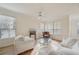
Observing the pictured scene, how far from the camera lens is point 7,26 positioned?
1.85 metres

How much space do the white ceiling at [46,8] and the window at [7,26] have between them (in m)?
0.19

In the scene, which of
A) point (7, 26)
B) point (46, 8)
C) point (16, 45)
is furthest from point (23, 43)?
point (46, 8)

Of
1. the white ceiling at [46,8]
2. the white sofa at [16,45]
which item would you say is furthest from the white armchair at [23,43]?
the white ceiling at [46,8]

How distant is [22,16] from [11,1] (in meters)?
0.31

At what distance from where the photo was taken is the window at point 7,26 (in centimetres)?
183

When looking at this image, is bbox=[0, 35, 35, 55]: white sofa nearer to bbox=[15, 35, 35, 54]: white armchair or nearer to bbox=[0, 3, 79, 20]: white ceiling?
bbox=[15, 35, 35, 54]: white armchair

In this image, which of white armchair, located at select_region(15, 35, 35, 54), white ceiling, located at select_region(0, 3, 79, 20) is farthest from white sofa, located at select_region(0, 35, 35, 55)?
white ceiling, located at select_region(0, 3, 79, 20)

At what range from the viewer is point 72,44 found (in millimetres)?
1856

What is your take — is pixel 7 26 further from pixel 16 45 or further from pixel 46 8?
pixel 46 8

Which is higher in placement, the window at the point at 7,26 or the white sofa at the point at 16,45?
the window at the point at 7,26

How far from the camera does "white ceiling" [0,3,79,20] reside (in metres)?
1.85

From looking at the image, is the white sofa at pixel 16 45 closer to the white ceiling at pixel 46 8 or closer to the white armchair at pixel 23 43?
the white armchair at pixel 23 43

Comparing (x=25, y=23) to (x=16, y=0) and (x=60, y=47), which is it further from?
(x=60, y=47)
